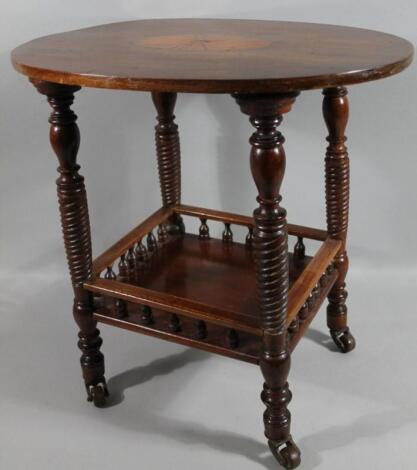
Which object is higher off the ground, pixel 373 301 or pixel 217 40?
pixel 217 40

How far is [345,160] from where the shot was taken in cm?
169

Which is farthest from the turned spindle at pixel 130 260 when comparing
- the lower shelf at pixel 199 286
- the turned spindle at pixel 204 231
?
the turned spindle at pixel 204 231

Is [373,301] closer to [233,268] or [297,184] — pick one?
[297,184]

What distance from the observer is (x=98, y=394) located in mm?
1685

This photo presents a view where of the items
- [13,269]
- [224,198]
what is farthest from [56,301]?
[224,198]

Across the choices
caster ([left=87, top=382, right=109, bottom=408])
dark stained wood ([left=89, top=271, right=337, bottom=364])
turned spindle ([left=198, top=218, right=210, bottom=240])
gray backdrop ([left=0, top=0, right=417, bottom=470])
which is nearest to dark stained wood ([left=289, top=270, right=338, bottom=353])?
dark stained wood ([left=89, top=271, right=337, bottom=364])

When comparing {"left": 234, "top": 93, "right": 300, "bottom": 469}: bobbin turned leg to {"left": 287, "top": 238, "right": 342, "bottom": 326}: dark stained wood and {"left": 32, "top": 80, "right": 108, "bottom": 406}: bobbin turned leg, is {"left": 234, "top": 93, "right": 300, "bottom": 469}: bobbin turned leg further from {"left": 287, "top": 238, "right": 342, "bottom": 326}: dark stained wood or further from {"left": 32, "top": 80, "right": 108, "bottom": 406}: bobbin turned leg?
{"left": 32, "top": 80, "right": 108, "bottom": 406}: bobbin turned leg

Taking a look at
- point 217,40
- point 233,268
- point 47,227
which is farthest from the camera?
point 47,227

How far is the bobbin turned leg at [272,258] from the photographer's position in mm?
1182

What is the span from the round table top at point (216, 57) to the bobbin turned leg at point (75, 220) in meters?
0.11

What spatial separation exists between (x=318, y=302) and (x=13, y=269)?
1108mm

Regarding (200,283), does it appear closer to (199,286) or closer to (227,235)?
(199,286)

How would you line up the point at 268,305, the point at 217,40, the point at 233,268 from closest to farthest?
the point at 268,305, the point at 217,40, the point at 233,268

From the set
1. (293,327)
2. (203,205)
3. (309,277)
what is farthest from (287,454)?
(203,205)
